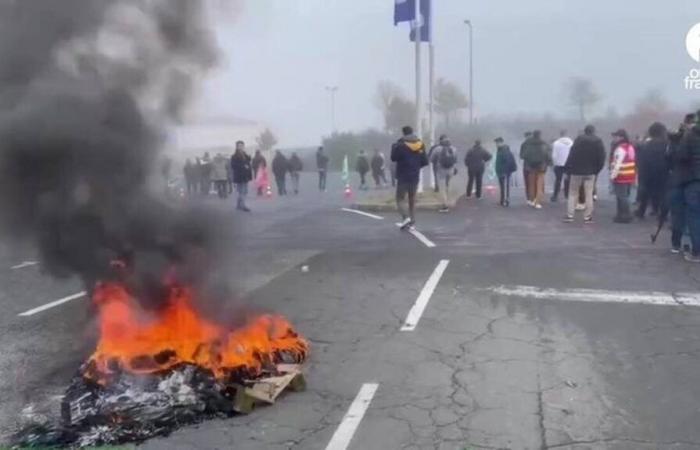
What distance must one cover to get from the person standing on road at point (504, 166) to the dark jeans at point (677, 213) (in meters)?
6.98

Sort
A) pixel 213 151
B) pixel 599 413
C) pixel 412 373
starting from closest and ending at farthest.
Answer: pixel 599 413 → pixel 412 373 → pixel 213 151

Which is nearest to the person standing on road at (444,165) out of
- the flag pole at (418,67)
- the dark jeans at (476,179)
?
the flag pole at (418,67)

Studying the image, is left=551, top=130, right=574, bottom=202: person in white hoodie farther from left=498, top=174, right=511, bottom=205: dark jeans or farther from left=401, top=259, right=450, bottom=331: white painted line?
left=401, top=259, right=450, bottom=331: white painted line

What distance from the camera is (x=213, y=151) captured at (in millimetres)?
7617

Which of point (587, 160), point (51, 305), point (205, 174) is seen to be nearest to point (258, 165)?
point (587, 160)

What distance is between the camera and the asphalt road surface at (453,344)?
14.6 feet

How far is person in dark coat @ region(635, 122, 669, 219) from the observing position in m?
13.0

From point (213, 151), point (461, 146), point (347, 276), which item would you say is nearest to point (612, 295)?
point (347, 276)

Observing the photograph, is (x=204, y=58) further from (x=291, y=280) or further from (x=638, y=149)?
(x=638, y=149)

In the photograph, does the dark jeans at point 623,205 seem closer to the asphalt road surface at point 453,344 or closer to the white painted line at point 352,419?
the asphalt road surface at point 453,344

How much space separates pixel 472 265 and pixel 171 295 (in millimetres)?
5134

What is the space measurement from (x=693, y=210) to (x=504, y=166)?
793 centimetres

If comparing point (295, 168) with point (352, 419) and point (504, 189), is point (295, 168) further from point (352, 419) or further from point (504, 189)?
point (352, 419)

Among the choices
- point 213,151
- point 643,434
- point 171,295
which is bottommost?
point 643,434
